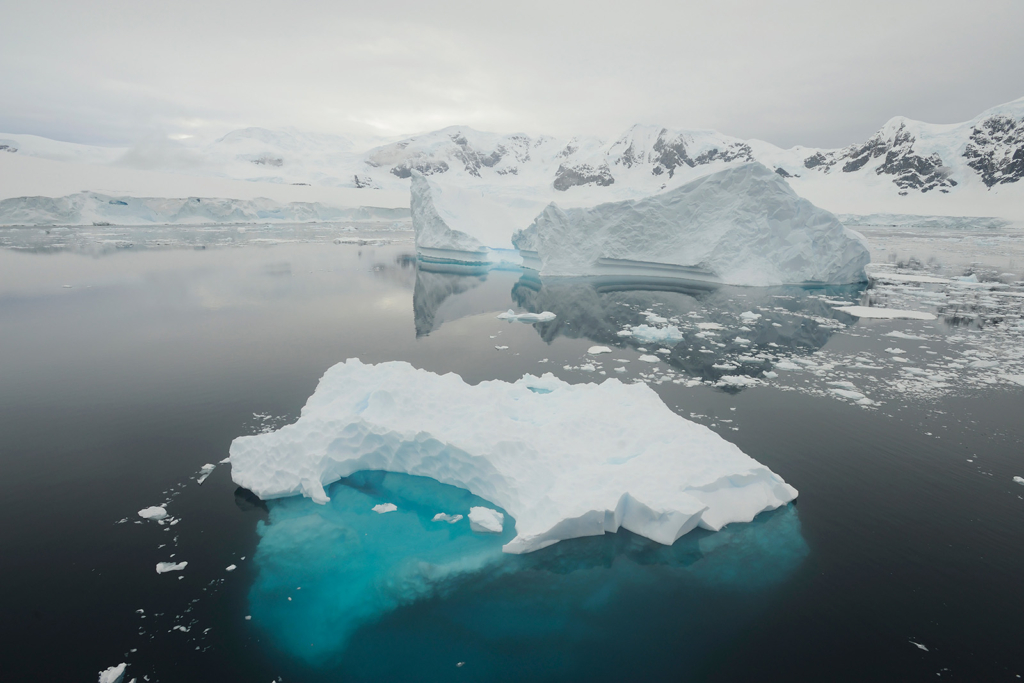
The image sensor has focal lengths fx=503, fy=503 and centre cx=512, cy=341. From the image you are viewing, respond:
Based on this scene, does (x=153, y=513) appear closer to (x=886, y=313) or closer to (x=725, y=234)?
(x=886, y=313)

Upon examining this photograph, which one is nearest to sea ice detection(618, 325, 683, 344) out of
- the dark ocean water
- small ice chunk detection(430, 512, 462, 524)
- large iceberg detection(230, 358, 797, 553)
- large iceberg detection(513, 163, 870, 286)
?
the dark ocean water

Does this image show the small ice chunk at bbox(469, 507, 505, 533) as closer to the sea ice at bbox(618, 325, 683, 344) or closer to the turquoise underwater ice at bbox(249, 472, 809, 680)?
the turquoise underwater ice at bbox(249, 472, 809, 680)

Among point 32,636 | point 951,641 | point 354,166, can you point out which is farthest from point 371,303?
point 354,166

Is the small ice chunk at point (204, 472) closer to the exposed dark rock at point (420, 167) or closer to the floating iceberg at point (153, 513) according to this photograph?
the floating iceberg at point (153, 513)

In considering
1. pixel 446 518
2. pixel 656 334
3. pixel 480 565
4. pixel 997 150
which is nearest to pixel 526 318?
pixel 656 334

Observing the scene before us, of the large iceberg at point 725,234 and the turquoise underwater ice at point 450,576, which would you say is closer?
the turquoise underwater ice at point 450,576

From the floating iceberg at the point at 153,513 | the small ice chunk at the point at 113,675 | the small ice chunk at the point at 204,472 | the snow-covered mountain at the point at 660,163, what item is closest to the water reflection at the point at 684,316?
the small ice chunk at the point at 204,472
